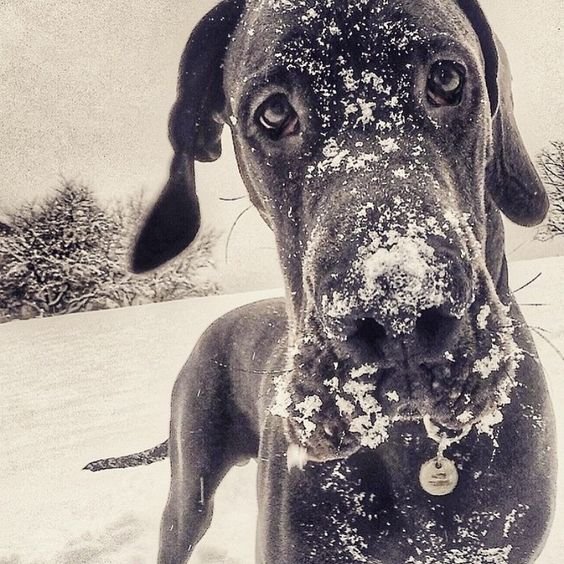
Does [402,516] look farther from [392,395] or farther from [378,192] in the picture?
[378,192]

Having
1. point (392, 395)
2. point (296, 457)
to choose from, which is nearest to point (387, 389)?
point (392, 395)

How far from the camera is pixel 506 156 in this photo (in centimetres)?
166

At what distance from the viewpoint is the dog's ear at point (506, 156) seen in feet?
5.28

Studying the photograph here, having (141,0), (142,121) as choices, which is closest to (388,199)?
(141,0)

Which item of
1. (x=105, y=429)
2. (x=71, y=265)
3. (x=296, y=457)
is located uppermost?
(x=296, y=457)

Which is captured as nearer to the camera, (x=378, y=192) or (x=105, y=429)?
(x=378, y=192)

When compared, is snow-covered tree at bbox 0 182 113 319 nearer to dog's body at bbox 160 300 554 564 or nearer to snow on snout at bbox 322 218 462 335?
dog's body at bbox 160 300 554 564

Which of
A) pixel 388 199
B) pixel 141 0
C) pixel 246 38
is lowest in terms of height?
pixel 388 199

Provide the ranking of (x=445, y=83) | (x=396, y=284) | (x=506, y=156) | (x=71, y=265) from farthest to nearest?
(x=71, y=265) < (x=506, y=156) < (x=445, y=83) < (x=396, y=284)

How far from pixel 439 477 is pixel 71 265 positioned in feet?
35.3

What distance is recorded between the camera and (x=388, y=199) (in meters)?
1.10

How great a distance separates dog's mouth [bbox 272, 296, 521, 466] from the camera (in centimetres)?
108

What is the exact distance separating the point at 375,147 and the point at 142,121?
34.4 ft

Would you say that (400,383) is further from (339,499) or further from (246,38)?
(246,38)
